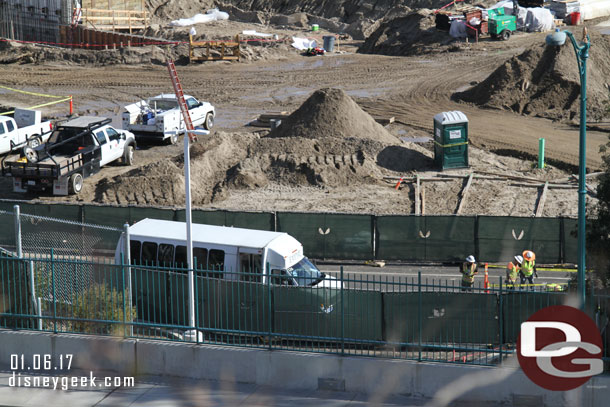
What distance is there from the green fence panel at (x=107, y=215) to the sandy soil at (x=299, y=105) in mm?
3646

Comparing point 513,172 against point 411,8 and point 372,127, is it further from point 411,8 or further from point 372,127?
point 411,8

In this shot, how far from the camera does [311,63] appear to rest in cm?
4962

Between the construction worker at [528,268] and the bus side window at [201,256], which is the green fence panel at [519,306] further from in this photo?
the bus side window at [201,256]

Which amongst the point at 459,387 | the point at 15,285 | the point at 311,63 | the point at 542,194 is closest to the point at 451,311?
the point at 459,387

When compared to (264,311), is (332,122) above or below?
above

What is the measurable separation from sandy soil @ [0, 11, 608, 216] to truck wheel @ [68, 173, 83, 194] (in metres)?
0.28

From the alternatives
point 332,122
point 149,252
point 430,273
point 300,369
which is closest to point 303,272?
point 149,252

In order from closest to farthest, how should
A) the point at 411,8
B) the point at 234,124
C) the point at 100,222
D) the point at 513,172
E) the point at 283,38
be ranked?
the point at 100,222 < the point at 513,172 < the point at 234,124 < the point at 283,38 < the point at 411,8

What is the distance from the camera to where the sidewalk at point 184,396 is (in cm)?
1388

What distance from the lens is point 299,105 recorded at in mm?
40750

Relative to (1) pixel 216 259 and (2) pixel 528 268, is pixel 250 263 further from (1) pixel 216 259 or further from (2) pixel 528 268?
(2) pixel 528 268

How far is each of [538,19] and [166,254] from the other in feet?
129

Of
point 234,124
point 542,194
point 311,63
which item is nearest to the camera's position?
point 542,194

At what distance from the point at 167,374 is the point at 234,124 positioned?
23693mm
